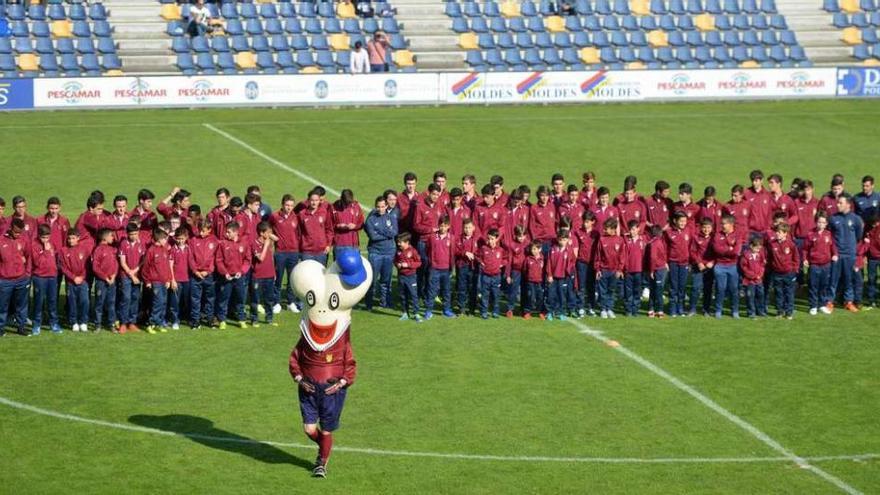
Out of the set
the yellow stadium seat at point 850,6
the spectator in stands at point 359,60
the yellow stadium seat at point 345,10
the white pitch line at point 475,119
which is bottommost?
the white pitch line at point 475,119

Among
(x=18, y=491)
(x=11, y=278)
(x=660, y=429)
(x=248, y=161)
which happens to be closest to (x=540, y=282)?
(x=660, y=429)

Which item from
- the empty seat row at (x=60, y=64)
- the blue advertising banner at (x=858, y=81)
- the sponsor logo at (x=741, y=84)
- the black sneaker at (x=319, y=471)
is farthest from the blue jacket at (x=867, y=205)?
the empty seat row at (x=60, y=64)

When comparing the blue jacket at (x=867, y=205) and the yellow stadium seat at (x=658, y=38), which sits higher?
the yellow stadium seat at (x=658, y=38)

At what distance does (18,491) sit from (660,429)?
742 cm

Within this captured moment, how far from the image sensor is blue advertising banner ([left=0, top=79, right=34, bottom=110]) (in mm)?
39906

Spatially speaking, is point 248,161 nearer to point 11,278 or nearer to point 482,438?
point 11,278

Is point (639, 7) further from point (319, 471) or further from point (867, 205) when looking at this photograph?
point (319, 471)

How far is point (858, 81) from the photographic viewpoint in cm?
4644

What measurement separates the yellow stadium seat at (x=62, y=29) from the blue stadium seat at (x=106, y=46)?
1168 millimetres

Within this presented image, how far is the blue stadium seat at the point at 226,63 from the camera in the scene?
148 ft

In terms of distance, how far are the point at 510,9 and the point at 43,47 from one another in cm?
1609

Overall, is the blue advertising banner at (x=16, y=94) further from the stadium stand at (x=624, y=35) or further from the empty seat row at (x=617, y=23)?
the empty seat row at (x=617, y=23)

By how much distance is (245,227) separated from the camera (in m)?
23.0

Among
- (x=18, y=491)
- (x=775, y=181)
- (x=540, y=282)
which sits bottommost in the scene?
(x=18, y=491)
